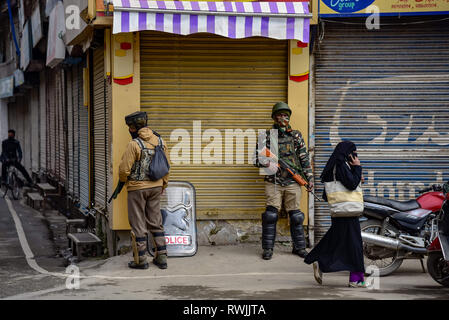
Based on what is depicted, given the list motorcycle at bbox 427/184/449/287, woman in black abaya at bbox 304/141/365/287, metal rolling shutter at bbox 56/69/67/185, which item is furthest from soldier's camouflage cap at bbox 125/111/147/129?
metal rolling shutter at bbox 56/69/67/185

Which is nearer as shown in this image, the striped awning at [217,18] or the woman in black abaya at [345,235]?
the woman in black abaya at [345,235]

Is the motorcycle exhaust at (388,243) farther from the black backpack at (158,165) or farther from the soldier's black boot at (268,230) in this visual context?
the black backpack at (158,165)

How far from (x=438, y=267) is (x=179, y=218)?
3.56 m

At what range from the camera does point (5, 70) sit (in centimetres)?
2905

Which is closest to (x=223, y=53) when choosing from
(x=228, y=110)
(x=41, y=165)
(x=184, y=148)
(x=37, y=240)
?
(x=228, y=110)

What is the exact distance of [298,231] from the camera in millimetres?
8891

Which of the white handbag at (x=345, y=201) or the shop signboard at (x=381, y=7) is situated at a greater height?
the shop signboard at (x=381, y=7)

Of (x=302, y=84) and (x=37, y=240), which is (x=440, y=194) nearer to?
(x=302, y=84)

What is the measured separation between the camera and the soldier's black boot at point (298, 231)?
8.87 meters

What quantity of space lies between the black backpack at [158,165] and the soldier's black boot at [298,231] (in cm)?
188

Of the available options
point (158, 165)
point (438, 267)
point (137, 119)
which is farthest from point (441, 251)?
point (137, 119)

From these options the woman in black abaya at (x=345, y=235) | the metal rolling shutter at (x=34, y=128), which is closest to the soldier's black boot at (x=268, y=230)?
the woman in black abaya at (x=345, y=235)

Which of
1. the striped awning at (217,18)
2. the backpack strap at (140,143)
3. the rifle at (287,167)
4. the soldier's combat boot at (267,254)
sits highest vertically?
the striped awning at (217,18)

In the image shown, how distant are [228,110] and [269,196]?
57.1 inches
